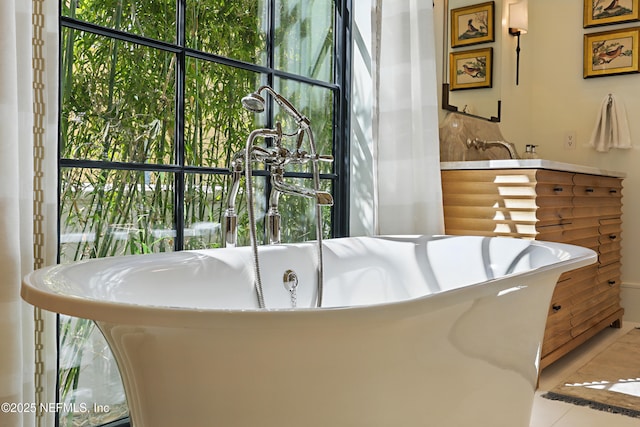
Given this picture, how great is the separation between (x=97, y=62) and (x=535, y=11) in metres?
3.18

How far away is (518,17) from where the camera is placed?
362 centimetres

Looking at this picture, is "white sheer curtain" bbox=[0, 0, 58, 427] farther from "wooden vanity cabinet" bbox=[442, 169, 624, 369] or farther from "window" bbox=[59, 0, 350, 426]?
"wooden vanity cabinet" bbox=[442, 169, 624, 369]

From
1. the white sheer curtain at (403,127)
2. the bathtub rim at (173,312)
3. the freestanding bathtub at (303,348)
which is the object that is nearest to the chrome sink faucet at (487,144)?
the white sheer curtain at (403,127)

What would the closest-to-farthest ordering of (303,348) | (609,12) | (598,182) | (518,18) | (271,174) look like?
(303,348), (271,174), (598,182), (518,18), (609,12)

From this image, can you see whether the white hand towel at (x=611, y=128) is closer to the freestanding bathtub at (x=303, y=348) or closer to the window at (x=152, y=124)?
the window at (x=152, y=124)

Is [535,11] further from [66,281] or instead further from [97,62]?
[66,281]

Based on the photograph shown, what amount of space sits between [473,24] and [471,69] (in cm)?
24

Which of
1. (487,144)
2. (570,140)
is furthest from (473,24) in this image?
(570,140)

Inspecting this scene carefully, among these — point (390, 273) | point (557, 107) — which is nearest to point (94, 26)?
point (390, 273)

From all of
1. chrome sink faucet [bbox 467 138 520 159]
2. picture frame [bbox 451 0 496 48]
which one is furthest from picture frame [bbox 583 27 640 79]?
chrome sink faucet [bbox 467 138 520 159]

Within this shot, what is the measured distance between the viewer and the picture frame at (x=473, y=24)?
317cm

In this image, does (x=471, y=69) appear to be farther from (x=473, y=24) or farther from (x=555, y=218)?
(x=555, y=218)

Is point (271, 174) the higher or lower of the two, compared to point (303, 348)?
higher

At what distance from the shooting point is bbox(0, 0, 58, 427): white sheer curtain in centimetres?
129
